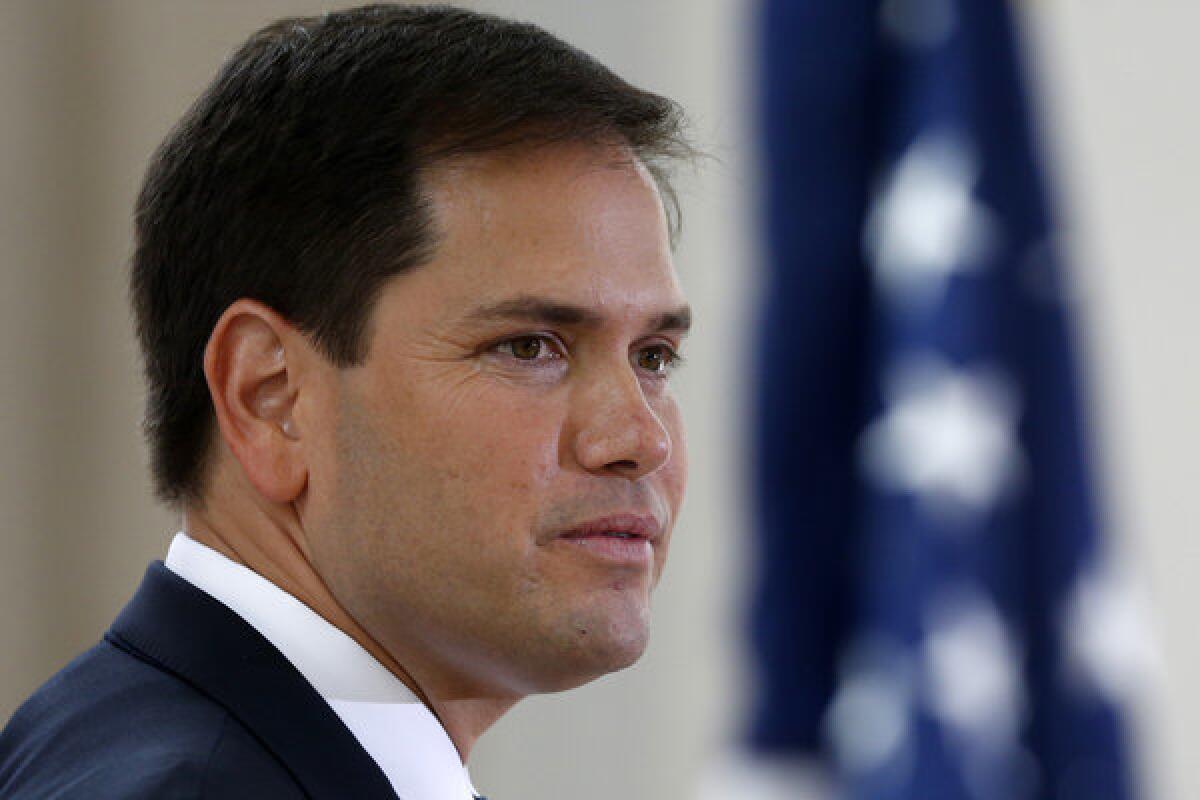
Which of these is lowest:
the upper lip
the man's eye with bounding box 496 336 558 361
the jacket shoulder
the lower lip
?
the jacket shoulder

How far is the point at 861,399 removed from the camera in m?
3.87

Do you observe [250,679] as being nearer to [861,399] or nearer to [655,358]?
[655,358]

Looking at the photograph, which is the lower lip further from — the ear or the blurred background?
the blurred background

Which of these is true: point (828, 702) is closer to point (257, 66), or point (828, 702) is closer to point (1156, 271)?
point (1156, 271)

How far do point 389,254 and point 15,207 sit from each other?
8.37ft

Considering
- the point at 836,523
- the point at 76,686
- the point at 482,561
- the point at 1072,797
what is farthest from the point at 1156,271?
the point at 76,686

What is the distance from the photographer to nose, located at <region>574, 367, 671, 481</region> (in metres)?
1.73

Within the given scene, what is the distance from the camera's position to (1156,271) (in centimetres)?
423

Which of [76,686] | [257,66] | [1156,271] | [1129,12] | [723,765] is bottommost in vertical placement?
[723,765]

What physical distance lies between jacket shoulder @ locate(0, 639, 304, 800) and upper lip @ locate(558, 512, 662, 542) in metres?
0.39

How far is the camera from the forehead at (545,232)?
1.75 m

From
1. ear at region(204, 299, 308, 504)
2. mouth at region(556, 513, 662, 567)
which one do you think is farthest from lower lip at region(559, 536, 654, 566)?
ear at region(204, 299, 308, 504)

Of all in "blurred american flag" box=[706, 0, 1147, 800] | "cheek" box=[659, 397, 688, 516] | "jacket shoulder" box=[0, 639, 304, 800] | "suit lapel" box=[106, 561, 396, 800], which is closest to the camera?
"jacket shoulder" box=[0, 639, 304, 800]

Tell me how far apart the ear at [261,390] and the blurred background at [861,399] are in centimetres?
210
